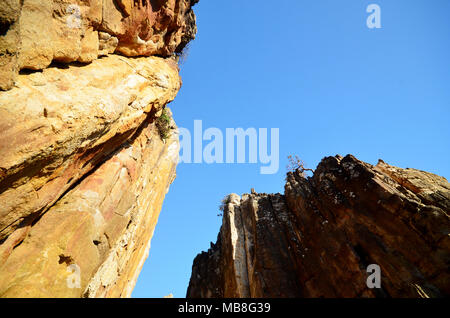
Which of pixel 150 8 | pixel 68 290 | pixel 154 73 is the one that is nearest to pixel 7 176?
pixel 68 290

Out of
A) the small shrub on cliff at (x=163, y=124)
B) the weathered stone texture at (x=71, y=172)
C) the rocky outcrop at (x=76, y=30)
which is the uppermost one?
the small shrub on cliff at (x=163, y=124)

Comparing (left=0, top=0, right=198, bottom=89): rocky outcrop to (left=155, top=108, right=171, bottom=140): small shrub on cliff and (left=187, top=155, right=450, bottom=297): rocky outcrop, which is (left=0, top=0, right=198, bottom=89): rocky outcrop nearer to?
(left=155, top=108, right=171, bottom=140): small shrub on cliff

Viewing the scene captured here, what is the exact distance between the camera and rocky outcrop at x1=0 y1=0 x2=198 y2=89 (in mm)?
5867

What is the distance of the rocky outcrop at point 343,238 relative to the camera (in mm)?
13031

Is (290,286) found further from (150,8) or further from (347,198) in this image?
(150,8)

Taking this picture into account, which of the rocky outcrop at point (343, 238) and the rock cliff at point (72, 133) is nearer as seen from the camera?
the rock cliff at point (72, 133)

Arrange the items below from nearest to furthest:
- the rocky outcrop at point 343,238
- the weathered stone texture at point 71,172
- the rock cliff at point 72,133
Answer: the rock cliff at point 72,133
the weathered stone texture at point 71,172
the rocky outcrop at point 343,238

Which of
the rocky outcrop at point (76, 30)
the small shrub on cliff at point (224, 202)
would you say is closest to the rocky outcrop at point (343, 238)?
the small shrub on cliff at point (224, 202)

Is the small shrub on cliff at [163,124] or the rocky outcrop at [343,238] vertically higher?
the small shrub on cliff at [163,124]

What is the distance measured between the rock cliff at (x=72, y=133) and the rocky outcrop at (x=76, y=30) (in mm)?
37

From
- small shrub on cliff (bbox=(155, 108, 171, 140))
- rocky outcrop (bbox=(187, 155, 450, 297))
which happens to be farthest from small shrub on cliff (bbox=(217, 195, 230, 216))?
small shrub on cliff (bbox=(155, 108, 171, 140))

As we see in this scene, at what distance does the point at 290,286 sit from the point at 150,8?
2313 centimetres

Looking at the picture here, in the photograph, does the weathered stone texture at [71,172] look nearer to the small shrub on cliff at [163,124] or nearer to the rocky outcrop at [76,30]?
the rocky outcrop at [76,30]

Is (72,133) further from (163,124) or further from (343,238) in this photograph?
(343,238)
